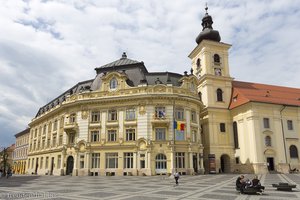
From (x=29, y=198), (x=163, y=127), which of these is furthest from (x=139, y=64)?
(x=29, y=198)

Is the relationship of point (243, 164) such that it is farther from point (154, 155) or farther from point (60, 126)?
point (60, 126)

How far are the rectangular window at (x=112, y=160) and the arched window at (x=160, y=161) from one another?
6.13m

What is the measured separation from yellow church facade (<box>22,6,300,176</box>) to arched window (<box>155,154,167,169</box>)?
14cm

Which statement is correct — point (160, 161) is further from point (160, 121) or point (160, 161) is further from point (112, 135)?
point (112, 135)

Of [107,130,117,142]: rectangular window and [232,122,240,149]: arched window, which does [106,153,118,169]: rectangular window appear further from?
[232,122,240,149]: arched window

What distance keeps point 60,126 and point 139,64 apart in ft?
58.3

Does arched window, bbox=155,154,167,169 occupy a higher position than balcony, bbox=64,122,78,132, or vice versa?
balcony, bbox=64,122,78,132

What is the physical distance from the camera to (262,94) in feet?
174

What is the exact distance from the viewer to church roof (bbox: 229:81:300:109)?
165 ft

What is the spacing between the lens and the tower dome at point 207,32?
188ft

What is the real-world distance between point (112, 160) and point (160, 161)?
7215 millimetres

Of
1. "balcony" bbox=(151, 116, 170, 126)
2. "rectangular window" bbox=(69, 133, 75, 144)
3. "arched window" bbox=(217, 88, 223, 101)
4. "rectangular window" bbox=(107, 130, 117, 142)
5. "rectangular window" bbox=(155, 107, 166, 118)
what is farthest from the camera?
"arched window" bbox=(217, 88, 223, 101)

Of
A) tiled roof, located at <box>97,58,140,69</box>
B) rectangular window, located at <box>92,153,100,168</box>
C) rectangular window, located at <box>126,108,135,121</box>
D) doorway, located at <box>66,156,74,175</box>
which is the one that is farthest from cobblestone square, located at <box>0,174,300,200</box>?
tiled roof, located at <box>97,58,140,69</box>

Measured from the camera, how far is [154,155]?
40594 mm
